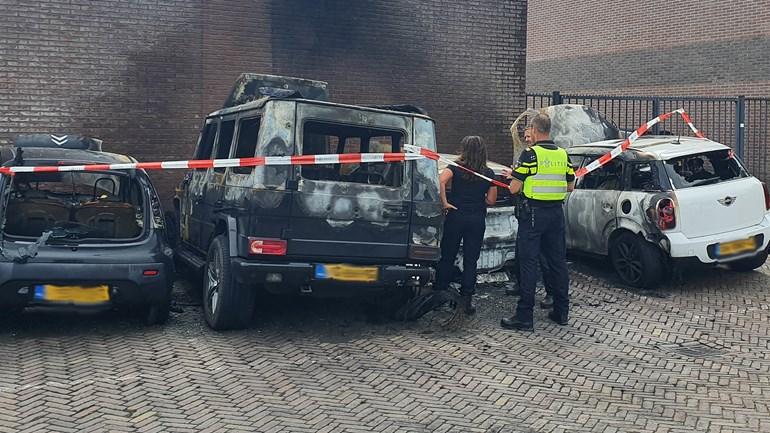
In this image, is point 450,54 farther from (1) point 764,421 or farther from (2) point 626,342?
(1) point 764,421

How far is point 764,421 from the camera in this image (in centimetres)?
445

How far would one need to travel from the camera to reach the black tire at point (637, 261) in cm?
780

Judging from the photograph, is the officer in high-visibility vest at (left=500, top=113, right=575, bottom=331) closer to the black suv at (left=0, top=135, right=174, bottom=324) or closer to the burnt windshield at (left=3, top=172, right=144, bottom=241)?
the black suv at (left=0, top=135, right=174, bottom=324)

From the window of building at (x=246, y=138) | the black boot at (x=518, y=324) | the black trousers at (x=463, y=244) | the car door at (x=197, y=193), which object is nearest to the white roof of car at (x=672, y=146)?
the black trousers at (x=463, y=244)

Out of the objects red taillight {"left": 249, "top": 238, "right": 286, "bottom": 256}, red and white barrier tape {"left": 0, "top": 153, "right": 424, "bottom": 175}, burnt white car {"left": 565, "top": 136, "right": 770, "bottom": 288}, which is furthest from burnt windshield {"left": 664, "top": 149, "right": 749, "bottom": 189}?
red taillight {"left": 249, "top": 238, "right": 286, "bottom": 256}

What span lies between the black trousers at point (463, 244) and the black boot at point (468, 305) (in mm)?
59

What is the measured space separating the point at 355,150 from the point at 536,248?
182 cm

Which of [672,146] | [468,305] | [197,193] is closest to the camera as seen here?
[468,305]

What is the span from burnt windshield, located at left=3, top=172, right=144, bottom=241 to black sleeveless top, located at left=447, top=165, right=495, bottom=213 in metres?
2.73

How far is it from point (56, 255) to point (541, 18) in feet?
61.0

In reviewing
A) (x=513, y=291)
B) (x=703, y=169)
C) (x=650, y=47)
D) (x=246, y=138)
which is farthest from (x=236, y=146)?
(x=650, y=47)

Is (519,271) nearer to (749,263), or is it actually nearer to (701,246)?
(701,246)

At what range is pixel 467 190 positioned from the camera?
6.58m

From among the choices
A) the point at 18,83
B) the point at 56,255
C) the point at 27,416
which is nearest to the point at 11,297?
the point at 56,255
